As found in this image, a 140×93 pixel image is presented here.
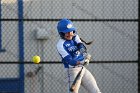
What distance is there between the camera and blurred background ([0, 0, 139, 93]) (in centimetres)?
923

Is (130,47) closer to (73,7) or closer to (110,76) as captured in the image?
(110,76)

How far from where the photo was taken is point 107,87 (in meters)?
9.61

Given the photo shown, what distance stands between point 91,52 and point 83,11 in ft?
2.41

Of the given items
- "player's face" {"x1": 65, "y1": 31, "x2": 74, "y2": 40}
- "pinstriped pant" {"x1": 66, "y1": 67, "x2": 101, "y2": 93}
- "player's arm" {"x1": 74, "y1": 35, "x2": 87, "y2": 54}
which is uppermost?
"player's face" {"x1": 65, "y1": 31, "x2": 74, "y2": 40}

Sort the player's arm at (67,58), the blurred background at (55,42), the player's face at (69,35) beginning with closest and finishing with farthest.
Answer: the player's arm at (67,58) < the player's face at (69,35) < the blurred background at (55,42)

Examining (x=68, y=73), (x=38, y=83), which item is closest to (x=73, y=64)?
(x=68, y=73)

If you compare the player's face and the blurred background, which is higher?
the player's face

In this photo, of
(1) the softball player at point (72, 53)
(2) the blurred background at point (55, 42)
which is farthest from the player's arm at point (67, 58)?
(2) the blurred background at point (55, 42)

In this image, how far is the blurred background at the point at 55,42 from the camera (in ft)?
30.3

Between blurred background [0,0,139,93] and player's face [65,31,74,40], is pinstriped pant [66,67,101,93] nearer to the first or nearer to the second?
player's face [65,31,74,40]

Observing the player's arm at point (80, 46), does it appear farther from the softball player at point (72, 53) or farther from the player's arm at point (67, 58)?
the player's arm at point (67, 58)

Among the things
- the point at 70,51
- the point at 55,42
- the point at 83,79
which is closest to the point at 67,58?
the point at 70,51

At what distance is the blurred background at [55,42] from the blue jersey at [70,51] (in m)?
2.25

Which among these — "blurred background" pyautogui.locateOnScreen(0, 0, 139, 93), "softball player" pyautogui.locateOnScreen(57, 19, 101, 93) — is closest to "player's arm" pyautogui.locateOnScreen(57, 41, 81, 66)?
"softball player" pyautogui.locateOnScreen(57, 19, 101, 93)
